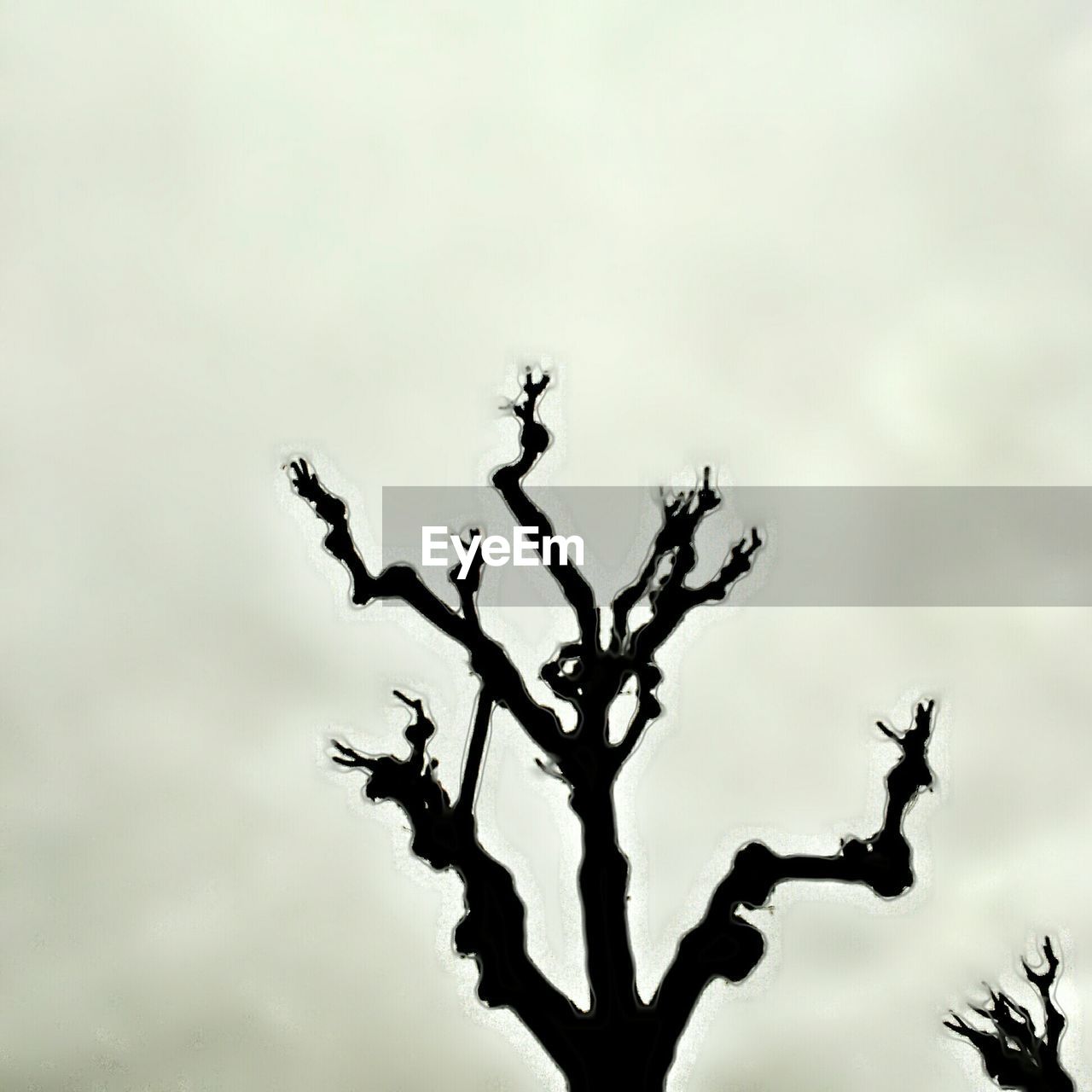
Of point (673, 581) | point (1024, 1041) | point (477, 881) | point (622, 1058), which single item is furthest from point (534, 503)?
point (1024, 1041)

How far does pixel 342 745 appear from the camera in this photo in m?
6.45

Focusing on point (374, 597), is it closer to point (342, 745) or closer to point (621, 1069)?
point (342, 745)

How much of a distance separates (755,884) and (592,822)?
101 cm

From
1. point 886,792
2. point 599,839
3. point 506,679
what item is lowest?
point 599,839

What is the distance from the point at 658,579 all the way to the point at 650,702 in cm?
107

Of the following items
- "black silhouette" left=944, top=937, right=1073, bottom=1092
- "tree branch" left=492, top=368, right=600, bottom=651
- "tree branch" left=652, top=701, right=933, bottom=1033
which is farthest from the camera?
"black silhouette" left=944, top=937, right=1073, bottom=1092

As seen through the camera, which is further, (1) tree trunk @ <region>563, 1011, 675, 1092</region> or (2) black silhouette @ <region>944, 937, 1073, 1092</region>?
(2) black silhouette @ <region>944, 937, 1073, 1092</region>

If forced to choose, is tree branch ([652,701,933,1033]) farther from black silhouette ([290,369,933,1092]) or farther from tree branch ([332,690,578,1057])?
tree branch ([332,690,578,1057])

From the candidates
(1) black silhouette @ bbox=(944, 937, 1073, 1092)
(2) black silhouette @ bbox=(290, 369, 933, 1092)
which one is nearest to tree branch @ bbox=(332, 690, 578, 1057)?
(2) black silhouette @ bbox=(290, 369, 933, 1092)

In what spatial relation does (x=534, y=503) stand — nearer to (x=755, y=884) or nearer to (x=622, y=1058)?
(x=755, y=884)

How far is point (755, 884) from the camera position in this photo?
227 inches

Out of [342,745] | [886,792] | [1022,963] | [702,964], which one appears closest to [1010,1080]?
[1022,963]

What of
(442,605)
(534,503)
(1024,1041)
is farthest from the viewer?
(1024,1041)

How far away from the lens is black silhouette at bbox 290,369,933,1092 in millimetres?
5543
